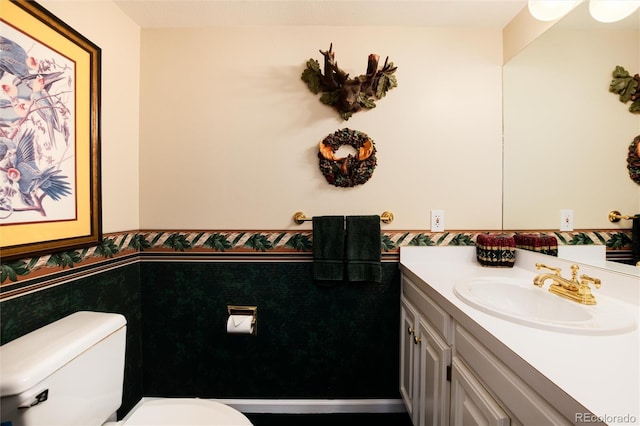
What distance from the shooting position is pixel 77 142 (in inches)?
43.7

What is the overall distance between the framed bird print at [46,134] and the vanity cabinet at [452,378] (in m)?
1.55

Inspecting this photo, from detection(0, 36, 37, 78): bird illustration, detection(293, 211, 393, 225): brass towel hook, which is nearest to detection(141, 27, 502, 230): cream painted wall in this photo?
detection(293, 211, 393, 225): brass towel hook

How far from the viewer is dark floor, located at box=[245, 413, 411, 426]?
1448mm

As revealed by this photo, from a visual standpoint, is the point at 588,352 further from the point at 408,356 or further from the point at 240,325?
the point at 240,325

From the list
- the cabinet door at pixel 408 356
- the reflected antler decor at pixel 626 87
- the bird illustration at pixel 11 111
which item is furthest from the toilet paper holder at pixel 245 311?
the reflected antler decor at pixel 626 87

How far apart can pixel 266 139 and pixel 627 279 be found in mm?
1676

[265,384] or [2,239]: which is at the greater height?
[2,239]

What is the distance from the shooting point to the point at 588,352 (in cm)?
63

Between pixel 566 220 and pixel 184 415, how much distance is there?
1.84 m

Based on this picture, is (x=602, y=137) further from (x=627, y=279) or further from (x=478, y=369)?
(x=478, y=369)

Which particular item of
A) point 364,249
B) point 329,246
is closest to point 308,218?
point 329,246

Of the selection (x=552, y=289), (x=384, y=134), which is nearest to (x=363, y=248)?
(x=384, y=134)

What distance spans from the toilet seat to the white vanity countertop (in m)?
0.90

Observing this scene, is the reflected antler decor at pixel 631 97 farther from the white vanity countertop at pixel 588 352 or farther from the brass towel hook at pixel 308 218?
the brass towel hook at pixel 308 218
